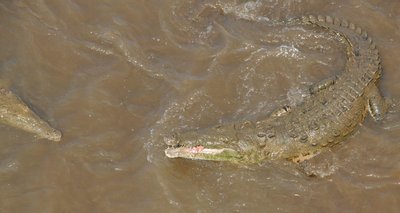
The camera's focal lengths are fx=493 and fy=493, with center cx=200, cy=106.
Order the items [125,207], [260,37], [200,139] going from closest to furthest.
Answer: [125,207] → [200,139] → [260,37]

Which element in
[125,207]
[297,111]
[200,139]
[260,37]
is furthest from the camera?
[260,37]

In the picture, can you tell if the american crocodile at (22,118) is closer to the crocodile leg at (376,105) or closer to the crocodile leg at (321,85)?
the crocodile leg at (321,85)

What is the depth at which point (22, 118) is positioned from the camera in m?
5.73

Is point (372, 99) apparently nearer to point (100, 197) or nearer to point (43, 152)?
point (100, 197)

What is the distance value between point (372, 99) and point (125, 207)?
Answer: 335 cm

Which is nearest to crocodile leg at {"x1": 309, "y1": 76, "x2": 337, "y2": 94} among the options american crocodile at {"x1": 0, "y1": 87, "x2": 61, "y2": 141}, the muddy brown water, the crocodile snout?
the muddy brown water

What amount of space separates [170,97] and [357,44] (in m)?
2.63

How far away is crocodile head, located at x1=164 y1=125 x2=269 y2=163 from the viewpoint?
18.3ft

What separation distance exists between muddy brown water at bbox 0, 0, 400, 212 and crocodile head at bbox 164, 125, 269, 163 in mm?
125

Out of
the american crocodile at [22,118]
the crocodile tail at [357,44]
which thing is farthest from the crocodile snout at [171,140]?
the crocodile tail at [357,44]

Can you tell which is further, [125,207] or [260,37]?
[260,37]

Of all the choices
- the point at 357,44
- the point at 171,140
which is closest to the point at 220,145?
the point at 171,140

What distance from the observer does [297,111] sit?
6.05 meters

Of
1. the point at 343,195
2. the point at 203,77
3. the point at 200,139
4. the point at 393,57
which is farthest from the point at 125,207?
the point at 393,57
